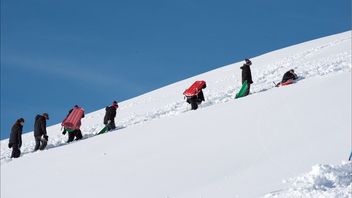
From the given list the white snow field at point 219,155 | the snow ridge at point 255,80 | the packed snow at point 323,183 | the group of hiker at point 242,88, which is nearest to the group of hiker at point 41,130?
the snow ridge at point 255,80

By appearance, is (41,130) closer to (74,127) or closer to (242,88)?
(74,127)

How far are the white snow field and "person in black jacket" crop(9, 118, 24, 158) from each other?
2.94ft

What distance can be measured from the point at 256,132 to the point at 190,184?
98.4 inches

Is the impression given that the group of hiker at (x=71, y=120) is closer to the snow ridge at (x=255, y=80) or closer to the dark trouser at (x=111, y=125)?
the snow ridge at (x=255, y=80)

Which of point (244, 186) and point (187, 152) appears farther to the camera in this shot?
point (187, 152)

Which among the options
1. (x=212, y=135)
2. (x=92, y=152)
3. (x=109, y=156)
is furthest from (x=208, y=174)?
(x=92, y=152)

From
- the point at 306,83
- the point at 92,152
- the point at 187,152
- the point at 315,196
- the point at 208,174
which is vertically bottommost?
the point at 315,196

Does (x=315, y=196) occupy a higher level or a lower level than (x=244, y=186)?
lower

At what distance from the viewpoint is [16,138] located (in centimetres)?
1717

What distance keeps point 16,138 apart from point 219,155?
791cm

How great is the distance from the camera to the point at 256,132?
39.2 feet

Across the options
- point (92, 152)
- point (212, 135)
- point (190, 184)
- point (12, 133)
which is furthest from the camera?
point (12, 133)

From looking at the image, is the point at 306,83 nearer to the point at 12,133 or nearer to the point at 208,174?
the point at 208,174

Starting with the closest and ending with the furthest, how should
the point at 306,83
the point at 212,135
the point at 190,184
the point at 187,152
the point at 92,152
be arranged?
1. the point at 190,184
2. the point at 187,152
3. the point at 212,135
4. the point at 92,152
5. the point at 306,83
